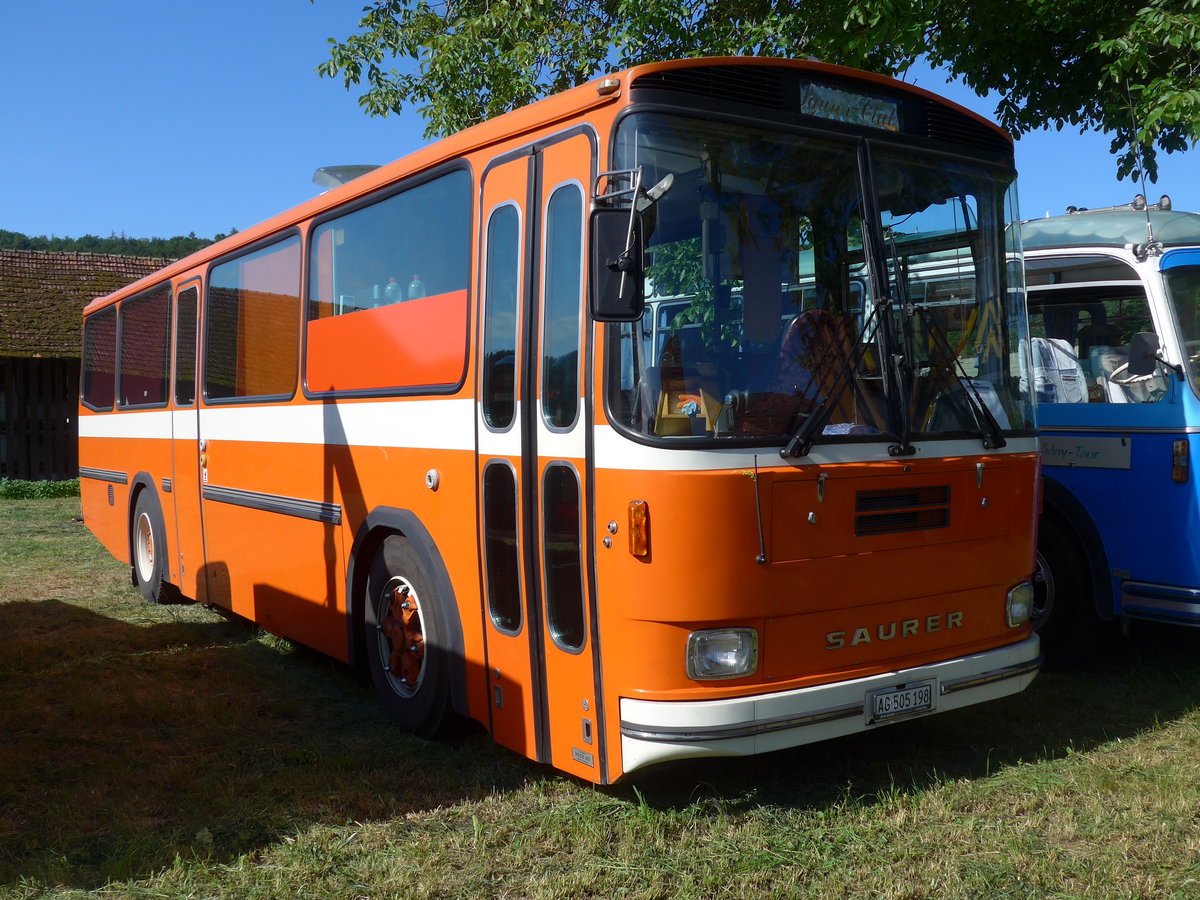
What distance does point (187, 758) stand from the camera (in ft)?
18.2

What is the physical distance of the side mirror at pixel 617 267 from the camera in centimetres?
407

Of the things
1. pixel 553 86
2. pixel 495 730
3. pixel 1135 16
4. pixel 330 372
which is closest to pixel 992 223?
pixel 495 730

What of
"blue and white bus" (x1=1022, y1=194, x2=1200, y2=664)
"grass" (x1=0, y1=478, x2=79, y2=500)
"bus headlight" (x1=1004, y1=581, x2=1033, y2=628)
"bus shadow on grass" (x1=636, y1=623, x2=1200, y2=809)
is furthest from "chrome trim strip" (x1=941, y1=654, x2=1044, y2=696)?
"grass" (x1=0, y1=478, x2=79, y2=500)

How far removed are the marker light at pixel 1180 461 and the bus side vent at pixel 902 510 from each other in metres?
2.21

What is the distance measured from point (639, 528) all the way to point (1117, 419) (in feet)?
12.2

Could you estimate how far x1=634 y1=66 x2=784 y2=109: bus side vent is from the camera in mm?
4273

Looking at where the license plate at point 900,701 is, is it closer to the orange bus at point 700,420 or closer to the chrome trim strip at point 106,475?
the orange bus at point 700,420

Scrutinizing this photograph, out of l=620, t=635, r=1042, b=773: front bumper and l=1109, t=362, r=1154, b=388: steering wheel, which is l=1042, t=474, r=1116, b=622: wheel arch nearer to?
l=1109, t=362, r=1154, b=388: steering wheel

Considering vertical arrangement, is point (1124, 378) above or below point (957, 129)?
below

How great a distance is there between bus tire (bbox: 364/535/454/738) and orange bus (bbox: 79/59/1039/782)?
2 cm

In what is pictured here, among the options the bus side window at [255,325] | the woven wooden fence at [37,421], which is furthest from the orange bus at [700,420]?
the woven wooden fence at [37,421]

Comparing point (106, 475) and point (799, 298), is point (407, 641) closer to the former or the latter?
point (799, 298)

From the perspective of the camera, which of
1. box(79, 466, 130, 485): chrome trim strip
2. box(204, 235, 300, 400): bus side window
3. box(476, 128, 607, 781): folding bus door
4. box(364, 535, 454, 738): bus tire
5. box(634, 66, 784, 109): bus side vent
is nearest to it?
box(634, 66, 784, 109): bus side vent

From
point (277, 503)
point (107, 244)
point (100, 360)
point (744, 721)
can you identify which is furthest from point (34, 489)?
point (107, 244)
